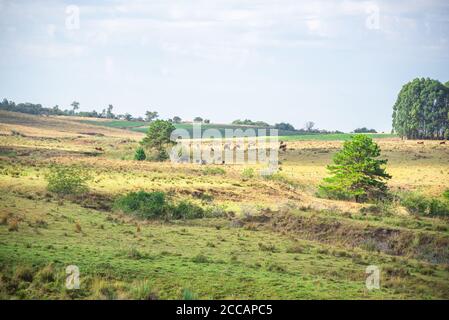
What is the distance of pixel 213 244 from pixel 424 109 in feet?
316

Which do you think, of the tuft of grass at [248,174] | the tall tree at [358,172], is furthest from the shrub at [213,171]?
the tall tree at [358,172]

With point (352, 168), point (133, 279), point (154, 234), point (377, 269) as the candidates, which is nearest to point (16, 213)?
point (154, 234)

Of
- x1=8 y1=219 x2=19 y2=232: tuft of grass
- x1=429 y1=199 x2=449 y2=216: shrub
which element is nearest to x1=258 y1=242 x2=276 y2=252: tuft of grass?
x1=8 y1=219 x2=19 y2=232: tuft of grass

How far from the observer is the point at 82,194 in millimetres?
42219

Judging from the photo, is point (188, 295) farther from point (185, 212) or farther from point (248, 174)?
point (248, 174)

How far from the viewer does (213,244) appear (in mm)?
28172

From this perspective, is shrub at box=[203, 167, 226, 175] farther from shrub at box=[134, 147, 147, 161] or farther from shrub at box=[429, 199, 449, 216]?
shrub at box=[429, 199, 449, 216]

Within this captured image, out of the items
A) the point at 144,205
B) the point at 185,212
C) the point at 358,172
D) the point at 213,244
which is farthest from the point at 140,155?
the point at 213,244

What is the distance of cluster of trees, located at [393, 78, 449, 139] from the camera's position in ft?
374

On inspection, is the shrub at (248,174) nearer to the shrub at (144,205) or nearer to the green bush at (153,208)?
the green bush at (153,208)

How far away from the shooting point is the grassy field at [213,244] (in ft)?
62.7

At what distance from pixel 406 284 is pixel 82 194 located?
27484 millimetres
